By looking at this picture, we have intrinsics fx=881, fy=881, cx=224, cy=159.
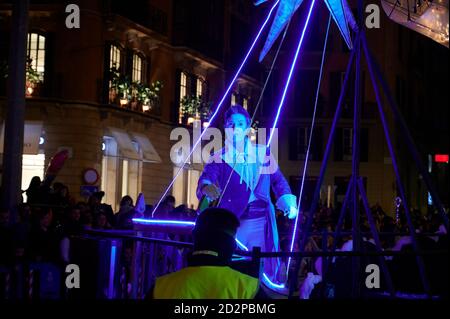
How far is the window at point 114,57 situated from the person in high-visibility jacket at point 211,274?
25.5m

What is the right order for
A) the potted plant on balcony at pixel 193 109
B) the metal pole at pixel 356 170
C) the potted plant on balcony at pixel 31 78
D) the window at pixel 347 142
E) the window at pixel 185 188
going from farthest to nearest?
1. the window at pixel 347 142
2. the potted plant on balcony at pixel 193 109
3. the window at pixel 185 188
4. the potted plant on balcony at pixel 31 78
5. the metal pole at pixel 356 170

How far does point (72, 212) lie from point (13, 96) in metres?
2.21

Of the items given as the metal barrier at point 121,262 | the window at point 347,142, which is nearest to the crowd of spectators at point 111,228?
the metal barrier at point 121,262

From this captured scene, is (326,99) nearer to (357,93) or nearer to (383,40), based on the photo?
(383,40)

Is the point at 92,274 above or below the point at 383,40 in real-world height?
below

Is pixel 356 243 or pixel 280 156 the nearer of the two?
pixel 356 243

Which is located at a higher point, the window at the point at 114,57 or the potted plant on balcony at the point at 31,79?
the window at the point at 114,57

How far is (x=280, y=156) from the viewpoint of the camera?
45.7 metres

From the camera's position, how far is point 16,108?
45.0 feet

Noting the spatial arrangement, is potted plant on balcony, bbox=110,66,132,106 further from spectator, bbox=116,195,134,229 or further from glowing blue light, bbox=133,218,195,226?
glowing blue light, bbox=133,218,195,226

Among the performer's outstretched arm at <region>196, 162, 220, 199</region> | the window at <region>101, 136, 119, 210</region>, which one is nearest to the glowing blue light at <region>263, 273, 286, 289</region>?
the performer's outstretched arm at <region>196, 162, 220, 199</region>

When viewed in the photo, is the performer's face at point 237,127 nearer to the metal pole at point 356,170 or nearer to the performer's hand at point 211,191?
the performer's hand at point 211,191

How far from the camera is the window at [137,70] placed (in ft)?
104
